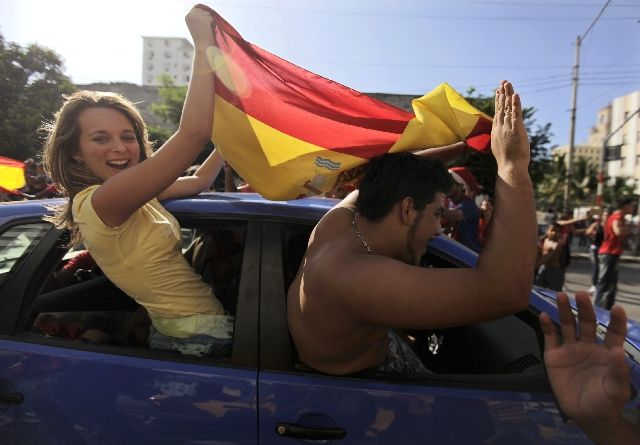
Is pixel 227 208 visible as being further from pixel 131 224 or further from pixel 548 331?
pixel 548 331

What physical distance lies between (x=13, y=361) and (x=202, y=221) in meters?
0.82

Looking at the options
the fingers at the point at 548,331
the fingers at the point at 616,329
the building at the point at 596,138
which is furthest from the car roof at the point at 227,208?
the building at the point at 596,138

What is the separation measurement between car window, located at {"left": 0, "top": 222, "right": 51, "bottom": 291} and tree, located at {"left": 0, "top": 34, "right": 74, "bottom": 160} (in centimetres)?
1017

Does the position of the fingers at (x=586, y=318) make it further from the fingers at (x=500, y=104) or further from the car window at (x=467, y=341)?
the car window at (x=467, y=341)

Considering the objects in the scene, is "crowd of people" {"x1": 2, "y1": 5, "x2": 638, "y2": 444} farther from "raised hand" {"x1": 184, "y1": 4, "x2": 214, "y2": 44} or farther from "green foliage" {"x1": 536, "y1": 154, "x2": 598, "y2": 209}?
"green foliage" {"x1": 536, "y1": 154, "x2": 598, "y2": 209}

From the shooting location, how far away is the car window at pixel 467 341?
5.70 ft

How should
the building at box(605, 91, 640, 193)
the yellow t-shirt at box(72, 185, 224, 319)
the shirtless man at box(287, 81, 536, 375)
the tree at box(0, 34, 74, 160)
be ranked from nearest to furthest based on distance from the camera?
the shirtless man at box(287, 81, 536, 375) → the yellow t-shirt at box(72, 185, 224, 319) → the tree at box(0, 34, 74, 160) → the building at box(605, 91, 640, 193)

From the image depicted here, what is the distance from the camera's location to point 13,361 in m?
1.57

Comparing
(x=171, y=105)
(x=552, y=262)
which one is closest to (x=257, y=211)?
(x=552, y=262)

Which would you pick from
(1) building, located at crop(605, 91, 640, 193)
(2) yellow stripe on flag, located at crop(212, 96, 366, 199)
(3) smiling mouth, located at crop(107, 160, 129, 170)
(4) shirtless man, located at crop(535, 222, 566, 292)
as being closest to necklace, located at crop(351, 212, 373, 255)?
(2) yellow stripe on flag, located at crop(212, 96, 366, 199)

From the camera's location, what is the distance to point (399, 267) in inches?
48.1

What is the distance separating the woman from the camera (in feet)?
4.86

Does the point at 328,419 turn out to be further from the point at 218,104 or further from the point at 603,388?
the point at 218,104

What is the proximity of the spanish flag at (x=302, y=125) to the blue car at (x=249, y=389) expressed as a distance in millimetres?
183
